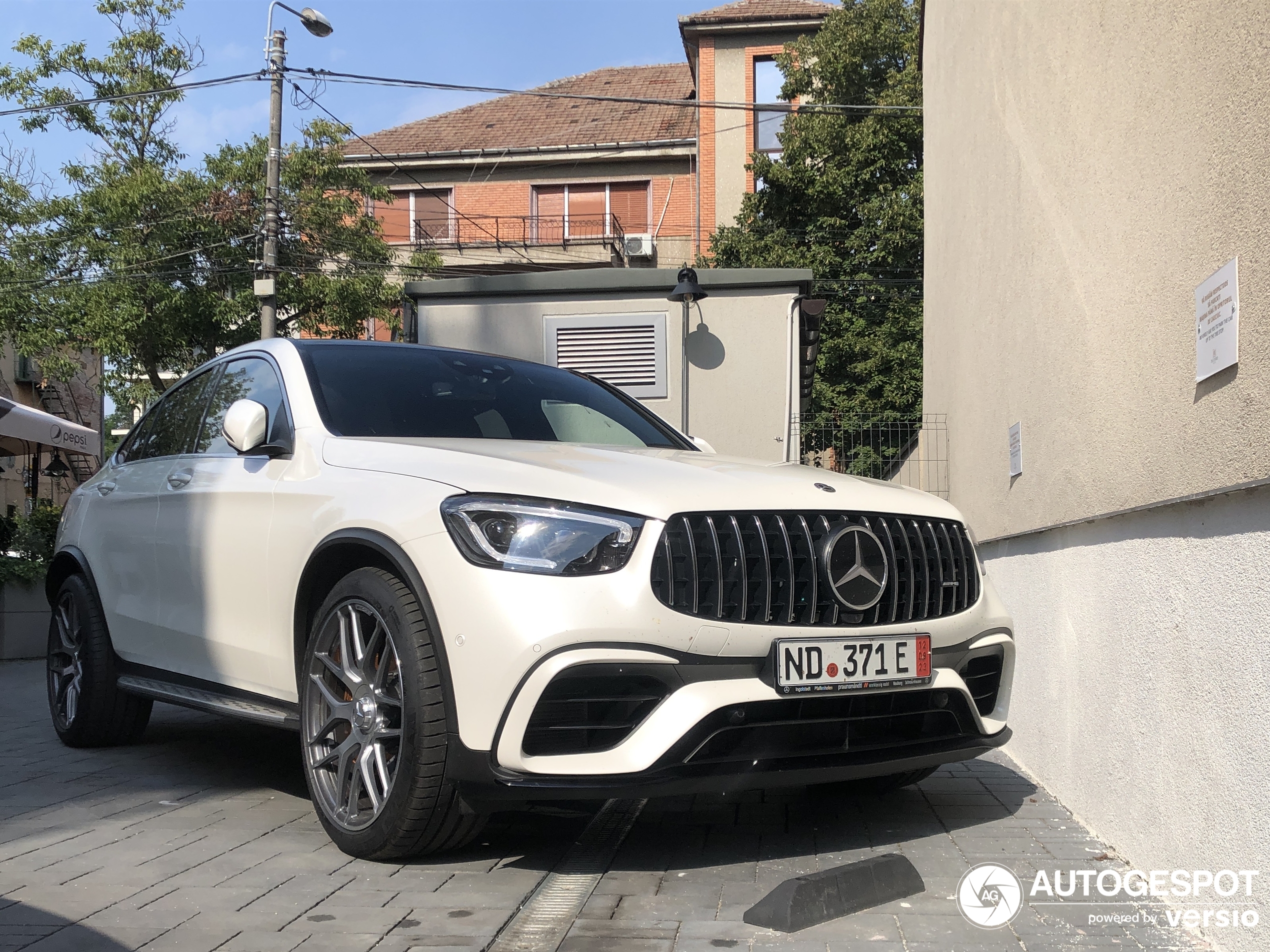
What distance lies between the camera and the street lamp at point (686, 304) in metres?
11.2

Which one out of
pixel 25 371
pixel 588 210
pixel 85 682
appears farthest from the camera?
pixel 25 371

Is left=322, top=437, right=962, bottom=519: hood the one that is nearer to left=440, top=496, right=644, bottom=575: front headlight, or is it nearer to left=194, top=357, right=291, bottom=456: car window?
left=440, top=496, right=644, bottom=575: front headlight

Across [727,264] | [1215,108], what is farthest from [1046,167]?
[727,264]

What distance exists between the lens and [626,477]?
11.4 ft

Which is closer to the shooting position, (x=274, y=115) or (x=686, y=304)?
(x=686, y=304)

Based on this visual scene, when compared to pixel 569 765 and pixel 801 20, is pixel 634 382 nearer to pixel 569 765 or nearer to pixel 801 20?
pixel 569 765

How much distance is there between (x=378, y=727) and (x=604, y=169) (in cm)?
3144

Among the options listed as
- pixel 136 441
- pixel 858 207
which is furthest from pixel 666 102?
pixel 136 441

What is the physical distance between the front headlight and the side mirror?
1279 millimetres

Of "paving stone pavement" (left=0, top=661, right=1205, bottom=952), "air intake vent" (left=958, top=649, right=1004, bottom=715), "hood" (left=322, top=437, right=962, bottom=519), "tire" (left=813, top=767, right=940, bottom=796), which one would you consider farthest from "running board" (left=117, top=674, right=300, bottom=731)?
"air intake vent" (left=958, top=649, right=1004, bottom=715)

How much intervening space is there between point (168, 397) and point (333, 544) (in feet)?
7.99

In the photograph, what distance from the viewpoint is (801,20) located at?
3209 centimetres

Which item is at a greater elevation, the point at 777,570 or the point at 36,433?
the point at 36,433

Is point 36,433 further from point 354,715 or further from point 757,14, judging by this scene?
point 757,14
